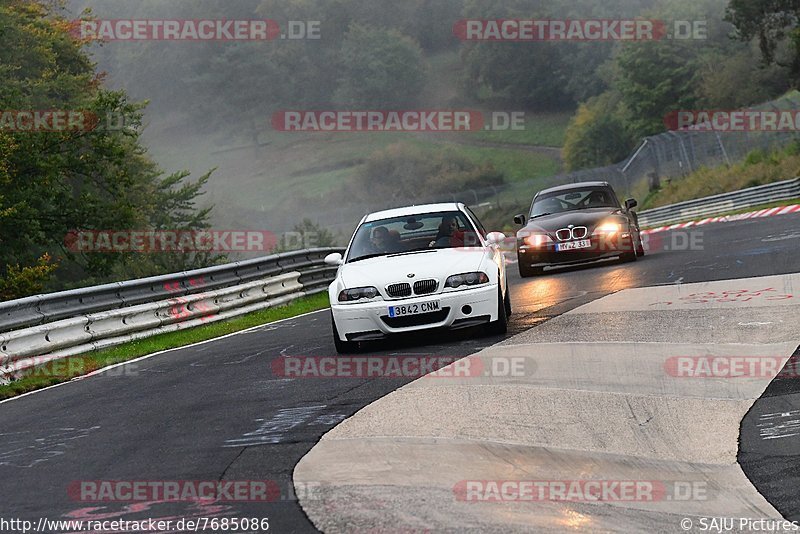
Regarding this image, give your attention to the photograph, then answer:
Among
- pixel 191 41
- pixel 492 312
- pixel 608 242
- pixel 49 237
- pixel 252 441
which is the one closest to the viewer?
pixel 252 441

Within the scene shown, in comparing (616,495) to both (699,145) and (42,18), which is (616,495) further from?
(42,18)

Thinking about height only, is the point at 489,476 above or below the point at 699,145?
below

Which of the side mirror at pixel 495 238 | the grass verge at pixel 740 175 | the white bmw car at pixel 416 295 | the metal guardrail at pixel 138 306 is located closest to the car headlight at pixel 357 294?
the white bmw car at pixel 416 295

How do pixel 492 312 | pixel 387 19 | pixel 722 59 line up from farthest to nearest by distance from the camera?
pixel 387 19
pixel 722 59
pixel 492 312

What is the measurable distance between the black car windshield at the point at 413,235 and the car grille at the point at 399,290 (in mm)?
1077

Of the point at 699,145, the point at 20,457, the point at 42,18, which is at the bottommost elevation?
the point at 20,457

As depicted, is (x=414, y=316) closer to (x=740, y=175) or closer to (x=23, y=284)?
(x=23, y=284)

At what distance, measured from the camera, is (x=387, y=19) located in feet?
594

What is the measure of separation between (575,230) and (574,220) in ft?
0.60

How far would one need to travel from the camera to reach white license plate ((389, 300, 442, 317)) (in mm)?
11875

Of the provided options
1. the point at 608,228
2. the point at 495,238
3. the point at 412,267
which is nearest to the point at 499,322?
the point at 412,267

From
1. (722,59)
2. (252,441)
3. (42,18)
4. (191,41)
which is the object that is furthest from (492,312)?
(191,41)

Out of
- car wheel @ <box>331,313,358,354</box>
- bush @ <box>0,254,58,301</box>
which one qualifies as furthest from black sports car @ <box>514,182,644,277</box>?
bush @ <box>0,254,58,301</box>

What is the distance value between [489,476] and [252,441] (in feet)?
6.79
